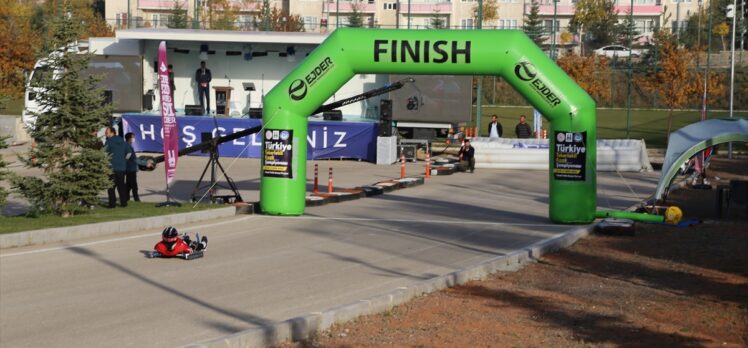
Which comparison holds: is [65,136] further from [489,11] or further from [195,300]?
[489,11]

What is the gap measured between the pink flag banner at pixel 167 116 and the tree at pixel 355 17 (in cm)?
4728

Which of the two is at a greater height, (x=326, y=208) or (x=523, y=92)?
(x=523, y=92)

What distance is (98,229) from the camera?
21125 mm

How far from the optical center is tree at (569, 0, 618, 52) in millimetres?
79375

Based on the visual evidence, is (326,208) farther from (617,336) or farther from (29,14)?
(29,14)

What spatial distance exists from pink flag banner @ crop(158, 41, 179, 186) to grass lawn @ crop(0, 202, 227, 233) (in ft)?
2.78

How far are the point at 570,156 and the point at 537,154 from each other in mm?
16854

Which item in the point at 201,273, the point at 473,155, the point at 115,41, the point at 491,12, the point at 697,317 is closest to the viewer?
the point at 697,317

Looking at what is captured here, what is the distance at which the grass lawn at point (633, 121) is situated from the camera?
182 ft

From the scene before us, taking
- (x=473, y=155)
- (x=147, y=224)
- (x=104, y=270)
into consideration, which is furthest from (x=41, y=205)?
(x=473, y=155)

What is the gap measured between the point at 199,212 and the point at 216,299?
947 centimetres

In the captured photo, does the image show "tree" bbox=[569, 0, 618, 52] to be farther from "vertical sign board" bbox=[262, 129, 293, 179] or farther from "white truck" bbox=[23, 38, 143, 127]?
"vertical sign board" bbox=[262, 129, 293, 179]

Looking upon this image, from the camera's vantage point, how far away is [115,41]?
160 ft

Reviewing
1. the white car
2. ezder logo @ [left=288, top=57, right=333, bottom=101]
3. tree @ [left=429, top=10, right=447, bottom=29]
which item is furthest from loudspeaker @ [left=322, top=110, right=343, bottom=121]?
tree @ [left=429, top=10, right=447, bottom=29]
